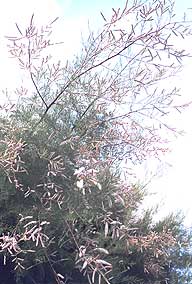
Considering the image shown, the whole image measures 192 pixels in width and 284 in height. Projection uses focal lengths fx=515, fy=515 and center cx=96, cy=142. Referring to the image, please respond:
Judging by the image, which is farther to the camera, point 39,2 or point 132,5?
point 39,2

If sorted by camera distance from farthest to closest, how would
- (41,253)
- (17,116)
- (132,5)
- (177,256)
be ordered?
(177,256) → (17,116) → (41,253) → (132,5)

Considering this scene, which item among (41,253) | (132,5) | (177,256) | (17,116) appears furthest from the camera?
(177,256)

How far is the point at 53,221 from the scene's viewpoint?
129cm

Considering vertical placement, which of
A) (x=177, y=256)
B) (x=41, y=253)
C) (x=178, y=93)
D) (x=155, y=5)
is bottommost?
(x=41, y=253)

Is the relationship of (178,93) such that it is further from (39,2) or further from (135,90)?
(39,2)

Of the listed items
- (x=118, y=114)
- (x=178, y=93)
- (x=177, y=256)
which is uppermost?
(x=178, y=93)

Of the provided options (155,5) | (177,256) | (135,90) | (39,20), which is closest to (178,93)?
(135,90)

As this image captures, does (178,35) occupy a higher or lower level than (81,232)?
Answer: higher

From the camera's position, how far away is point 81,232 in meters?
1.31

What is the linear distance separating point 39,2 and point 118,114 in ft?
1.19

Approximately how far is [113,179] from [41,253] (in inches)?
10.4

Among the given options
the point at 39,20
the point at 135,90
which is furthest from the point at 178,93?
the point at 39,20

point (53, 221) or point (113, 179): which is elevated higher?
point (113, 179)

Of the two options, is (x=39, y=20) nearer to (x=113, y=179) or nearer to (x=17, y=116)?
(x=17, y=116)
